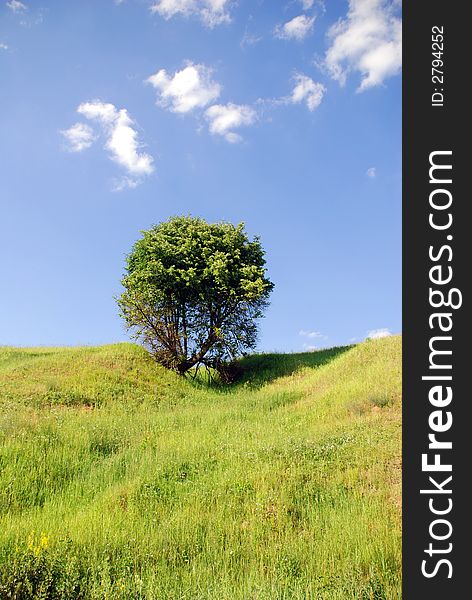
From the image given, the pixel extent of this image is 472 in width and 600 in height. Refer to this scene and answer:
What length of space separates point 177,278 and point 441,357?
26.1 m

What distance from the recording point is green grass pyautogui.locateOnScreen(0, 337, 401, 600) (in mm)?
6527

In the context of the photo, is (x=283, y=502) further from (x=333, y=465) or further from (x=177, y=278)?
(x=177, y=278)

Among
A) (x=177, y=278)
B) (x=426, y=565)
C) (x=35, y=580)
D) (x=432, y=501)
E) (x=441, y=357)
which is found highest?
(x=177, y=278)

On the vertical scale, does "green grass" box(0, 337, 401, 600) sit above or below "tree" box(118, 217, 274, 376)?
below

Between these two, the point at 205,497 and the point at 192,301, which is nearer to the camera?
the point at 205,497

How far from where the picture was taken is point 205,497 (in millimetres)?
9828

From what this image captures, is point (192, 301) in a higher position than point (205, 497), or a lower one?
higher

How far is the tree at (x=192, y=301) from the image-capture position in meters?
31.0

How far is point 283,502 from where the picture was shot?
9305 mm

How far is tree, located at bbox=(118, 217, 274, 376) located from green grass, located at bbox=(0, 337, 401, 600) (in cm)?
880

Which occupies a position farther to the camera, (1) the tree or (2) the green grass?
(1) the tree

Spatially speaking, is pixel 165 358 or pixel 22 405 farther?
pixel 165 358

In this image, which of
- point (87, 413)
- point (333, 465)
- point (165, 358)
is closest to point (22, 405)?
point (87, 413)

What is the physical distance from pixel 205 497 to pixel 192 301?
22.6 meters
